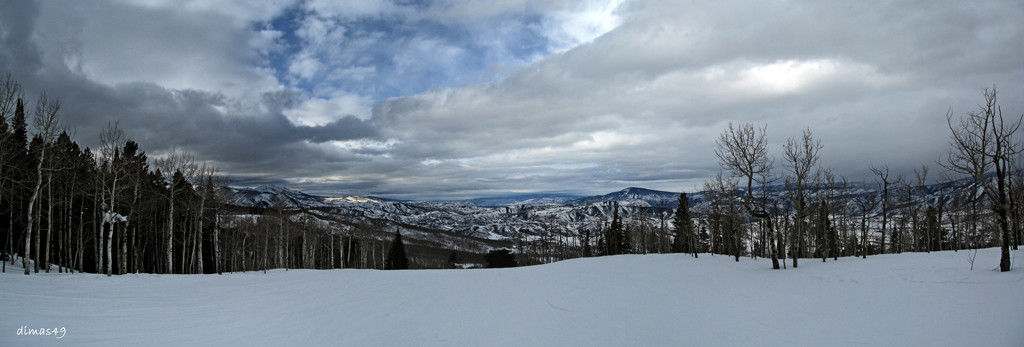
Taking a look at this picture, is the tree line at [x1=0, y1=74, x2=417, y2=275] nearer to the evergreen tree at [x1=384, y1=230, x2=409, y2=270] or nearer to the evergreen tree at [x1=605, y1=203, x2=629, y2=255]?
the evergreen tree at [x1=384, y1=230, x2=409, y2=270]

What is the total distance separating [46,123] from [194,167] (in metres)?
9.41

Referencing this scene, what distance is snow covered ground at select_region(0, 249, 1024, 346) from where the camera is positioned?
8.15m

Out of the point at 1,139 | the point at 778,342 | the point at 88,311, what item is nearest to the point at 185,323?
the point at 88,311

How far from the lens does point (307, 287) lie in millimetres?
18984

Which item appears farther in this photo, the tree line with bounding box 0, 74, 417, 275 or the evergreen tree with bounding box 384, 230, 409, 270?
the evergreen tree with bounding box 384, 230, 409, 270

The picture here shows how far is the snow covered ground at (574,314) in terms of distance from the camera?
8148 mm

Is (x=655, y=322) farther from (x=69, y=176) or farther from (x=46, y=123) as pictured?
(x=69, y=176)

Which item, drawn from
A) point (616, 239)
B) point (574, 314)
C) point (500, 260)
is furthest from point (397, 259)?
point (574, 314)

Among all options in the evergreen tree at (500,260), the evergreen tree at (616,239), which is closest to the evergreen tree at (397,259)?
the evergreen tree at (500,260)

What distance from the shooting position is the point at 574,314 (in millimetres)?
11773

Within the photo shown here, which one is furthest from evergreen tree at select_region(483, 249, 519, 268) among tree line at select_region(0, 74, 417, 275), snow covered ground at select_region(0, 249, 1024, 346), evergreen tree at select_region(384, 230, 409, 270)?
snow covered ground at select_region(0, 249, 1024, 346)

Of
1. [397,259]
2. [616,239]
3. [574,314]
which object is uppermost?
[574,314]

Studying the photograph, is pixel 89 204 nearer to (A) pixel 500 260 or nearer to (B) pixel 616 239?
(A) pixel 500 260

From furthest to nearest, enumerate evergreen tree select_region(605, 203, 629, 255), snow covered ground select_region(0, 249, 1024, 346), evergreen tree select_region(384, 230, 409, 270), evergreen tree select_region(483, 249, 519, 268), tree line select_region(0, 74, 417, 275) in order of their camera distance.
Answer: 1. evergreen tree select_region(483, 249, 519, 268)
2. evergreen tree select_region(605, 203, 629, 255)
3. evergreen tree select_region(384, 230, 409, 270)
4. tree line select_region(0, 74, 417, 275)
5. snow covered ground select_region(0, 249, 1024, 346)
